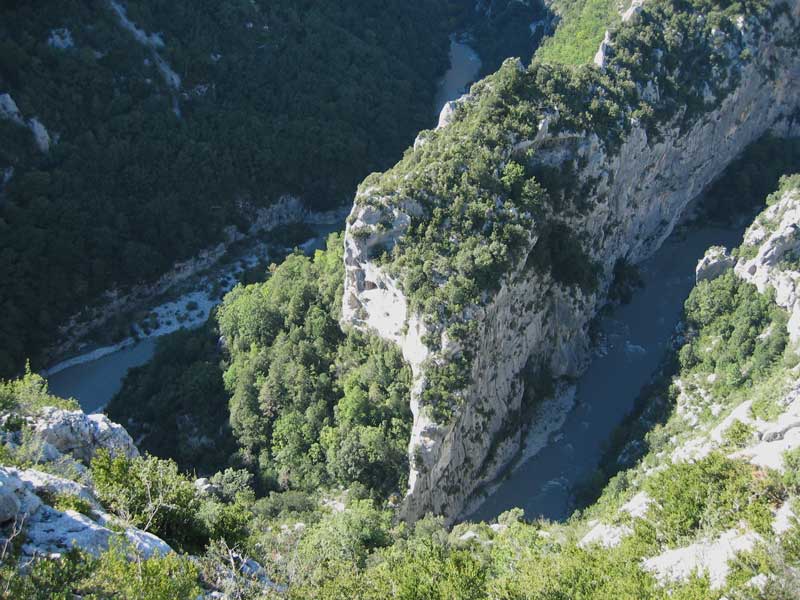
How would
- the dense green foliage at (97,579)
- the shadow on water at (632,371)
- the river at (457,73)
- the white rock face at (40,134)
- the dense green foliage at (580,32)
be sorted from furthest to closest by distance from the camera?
the river at (457,73) < the dense green foliage at (580,32) < the white rock face at (40,134) < the shadow on water at (632,371) < the dense green foliage at (97,579)

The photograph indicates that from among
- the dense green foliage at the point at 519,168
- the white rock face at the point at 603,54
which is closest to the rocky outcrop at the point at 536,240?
the white rock face at the point at 603,54

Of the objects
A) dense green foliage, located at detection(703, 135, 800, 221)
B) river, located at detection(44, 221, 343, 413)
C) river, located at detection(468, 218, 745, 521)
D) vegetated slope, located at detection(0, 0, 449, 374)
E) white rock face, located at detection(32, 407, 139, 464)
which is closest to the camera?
white rock face, located at detection(32, 407, 139, 464)

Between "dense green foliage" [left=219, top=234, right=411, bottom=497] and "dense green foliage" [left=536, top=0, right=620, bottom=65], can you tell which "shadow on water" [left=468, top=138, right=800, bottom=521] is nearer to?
"dense green foliage" [left=219, top=234, right=411, bottom=497]

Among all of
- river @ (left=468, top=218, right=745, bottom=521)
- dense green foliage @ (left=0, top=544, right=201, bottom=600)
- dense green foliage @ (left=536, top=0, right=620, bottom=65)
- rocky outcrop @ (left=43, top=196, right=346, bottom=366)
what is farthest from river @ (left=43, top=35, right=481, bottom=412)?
dense green foliage @ (left=0, top=544, right=201, bottom=600)

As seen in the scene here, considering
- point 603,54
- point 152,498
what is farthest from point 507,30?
point 152,498

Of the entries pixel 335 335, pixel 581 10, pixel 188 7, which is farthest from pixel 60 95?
pixel 581 10

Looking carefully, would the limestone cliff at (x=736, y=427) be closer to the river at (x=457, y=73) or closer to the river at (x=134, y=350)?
the river at (x=134, y=350)
